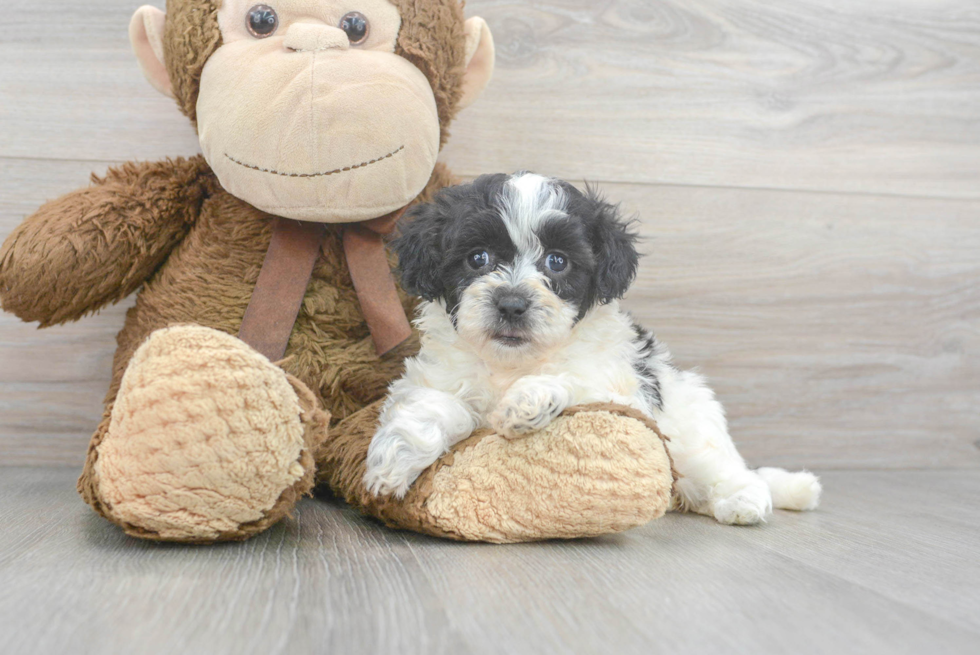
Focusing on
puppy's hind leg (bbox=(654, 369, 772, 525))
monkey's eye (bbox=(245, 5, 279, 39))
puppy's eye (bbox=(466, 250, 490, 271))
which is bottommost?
puppy's hind leg (bbox=(654, 369, 772, 525))

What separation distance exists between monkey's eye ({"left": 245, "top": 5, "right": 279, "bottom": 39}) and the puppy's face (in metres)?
0.47

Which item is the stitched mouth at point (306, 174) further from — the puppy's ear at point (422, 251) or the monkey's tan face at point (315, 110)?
the puppy's ear at point (422, 251)

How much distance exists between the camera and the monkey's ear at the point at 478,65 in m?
1.71

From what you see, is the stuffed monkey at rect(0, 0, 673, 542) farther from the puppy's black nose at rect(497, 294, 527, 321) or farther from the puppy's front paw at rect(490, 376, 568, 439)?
the puppy's black nose at rect(497, 294, 527, 321)

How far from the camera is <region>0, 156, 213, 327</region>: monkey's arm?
1492 millimetres

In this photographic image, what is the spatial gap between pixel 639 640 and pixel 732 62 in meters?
1.78

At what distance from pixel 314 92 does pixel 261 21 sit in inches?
8.5

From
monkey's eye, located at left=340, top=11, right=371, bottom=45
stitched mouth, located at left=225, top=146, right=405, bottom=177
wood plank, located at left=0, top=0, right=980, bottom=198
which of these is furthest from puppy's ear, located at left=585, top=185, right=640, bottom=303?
wood plank, located at left=0, top=0, right=980, bottom=198

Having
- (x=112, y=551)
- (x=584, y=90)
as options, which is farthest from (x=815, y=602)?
(x=584, y=90)

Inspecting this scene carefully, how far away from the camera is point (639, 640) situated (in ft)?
2.95

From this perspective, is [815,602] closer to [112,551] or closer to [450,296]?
[450,296]

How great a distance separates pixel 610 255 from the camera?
1455mm

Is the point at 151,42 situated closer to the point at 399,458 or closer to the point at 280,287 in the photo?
the point at 280,287

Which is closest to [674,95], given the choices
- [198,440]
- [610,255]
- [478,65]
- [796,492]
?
[478,65]
